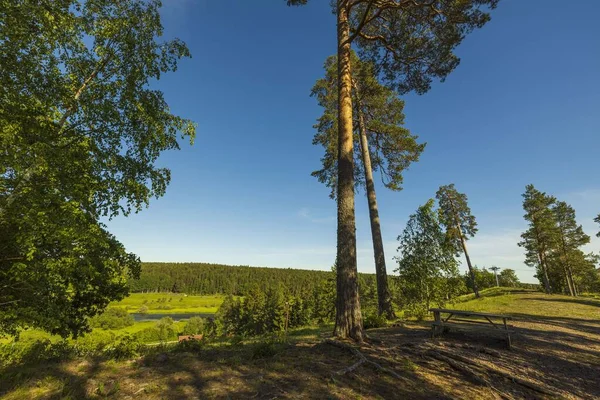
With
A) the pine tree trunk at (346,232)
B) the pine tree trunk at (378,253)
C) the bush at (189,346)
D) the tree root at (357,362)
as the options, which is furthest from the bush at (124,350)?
the pine tree trunk at (378,253)

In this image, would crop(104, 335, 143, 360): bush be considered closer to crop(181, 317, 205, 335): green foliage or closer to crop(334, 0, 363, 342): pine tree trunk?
crop(334, 0, 363, 342): pine tree trunk

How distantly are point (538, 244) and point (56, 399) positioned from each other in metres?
43.2

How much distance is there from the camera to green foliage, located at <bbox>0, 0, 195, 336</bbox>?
6.17 m

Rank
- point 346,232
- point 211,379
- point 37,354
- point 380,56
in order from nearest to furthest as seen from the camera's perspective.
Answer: point 211,379
point 37,354
point 346,232
point 380,56

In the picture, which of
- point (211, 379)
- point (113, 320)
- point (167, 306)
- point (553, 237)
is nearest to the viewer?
point (211, 379)

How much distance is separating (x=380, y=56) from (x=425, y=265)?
1028 centimetres

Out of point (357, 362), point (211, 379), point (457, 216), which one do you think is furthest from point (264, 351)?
point (457, 216)

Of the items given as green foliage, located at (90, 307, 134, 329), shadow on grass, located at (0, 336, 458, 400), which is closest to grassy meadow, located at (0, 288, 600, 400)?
shadow on grass, located at (0, 336, 458, 400)

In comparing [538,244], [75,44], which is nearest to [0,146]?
[75,44]

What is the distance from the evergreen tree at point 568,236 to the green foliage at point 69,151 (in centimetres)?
4563

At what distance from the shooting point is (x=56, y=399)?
349 cm

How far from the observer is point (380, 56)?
37.1ft

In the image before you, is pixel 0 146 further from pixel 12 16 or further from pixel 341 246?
pixel 341 246

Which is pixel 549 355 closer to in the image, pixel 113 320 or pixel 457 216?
pixel 457 216
